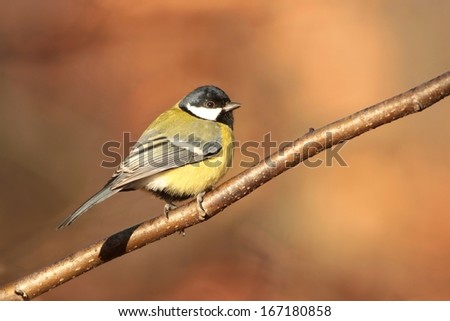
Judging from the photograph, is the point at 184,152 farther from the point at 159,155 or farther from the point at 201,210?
the point at 201,210

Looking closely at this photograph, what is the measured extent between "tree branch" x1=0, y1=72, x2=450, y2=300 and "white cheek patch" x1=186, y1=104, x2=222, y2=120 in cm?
82

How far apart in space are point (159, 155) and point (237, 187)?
2.37 ft

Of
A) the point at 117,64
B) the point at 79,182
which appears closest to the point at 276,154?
the point at 79,182

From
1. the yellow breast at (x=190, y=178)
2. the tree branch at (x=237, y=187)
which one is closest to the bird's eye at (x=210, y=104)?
the yellow breast at (x=190, y=178)

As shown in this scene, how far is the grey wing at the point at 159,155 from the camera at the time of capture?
2.06 m

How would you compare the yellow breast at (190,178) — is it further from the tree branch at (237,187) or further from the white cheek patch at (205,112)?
the tree branch at (237,187)

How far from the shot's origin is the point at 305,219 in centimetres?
216

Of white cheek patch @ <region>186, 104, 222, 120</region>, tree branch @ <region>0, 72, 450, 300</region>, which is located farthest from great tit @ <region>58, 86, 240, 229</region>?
tree branch @ <region>0, 72, 450, 300</region>

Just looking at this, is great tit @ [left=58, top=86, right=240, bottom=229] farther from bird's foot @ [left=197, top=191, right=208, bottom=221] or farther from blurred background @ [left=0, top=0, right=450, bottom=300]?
bird's foot @ [left=197, top=191, right=208, bottom=221]

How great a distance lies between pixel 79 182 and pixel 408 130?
41.4 inches

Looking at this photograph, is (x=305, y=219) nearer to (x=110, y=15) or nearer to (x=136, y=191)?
(x=136, y=191)

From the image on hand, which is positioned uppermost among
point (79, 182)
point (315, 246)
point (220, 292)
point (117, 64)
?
point (117, 64)

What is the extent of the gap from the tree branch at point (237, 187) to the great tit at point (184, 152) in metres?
0.33

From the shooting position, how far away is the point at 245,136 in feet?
7.86
